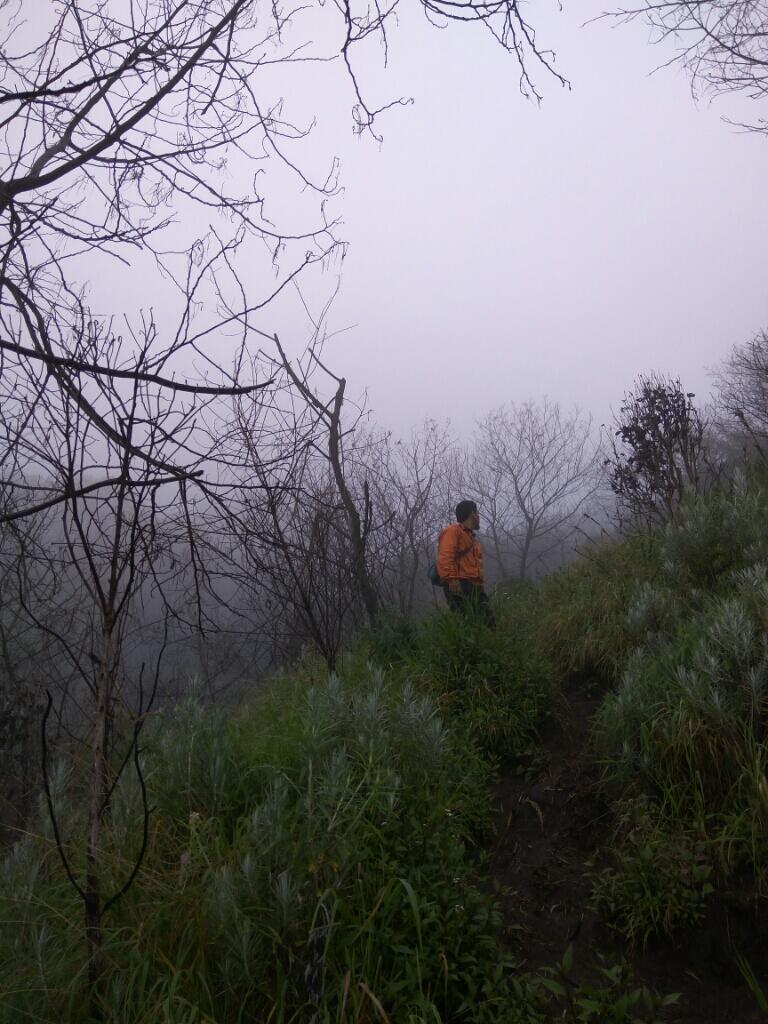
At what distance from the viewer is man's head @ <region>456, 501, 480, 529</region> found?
24.1ft

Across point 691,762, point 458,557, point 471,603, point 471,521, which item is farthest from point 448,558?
point 691,762

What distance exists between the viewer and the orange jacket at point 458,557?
23.1 ft

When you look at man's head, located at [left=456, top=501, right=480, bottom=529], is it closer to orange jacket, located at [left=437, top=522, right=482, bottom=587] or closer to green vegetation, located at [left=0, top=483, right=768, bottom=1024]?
orange jacket, located at [left=437, top=522, right=482, bottom=587]

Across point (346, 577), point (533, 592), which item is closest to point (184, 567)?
point (346, 577)

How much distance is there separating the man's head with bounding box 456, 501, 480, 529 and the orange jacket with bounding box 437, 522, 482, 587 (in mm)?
83

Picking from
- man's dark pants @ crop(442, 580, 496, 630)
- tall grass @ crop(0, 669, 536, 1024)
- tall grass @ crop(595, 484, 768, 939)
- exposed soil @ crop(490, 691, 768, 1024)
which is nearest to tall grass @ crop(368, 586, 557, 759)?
man's dark pants @ crop(442, 580, 496, 630)

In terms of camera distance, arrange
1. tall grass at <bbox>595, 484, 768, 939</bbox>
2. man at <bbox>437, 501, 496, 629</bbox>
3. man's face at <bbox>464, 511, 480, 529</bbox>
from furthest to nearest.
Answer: man's face at <bbox>464, 511, 480, 529</bbox> < man at <bbox>437, 501, 496, 629</bbox> < tall grass at <bbox>595, 484, 768, 939</bbox>

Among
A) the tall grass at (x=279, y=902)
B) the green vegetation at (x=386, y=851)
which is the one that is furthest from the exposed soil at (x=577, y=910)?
the tall grass at (x=279, y=902)

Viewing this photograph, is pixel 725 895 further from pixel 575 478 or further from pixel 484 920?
pixel 575 478

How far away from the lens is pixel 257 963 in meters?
2.45

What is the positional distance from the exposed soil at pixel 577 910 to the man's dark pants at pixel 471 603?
144 centimetres

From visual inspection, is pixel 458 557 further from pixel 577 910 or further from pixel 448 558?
pixel 577 910

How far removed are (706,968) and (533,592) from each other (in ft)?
17.4

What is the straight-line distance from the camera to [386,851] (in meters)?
3.03
